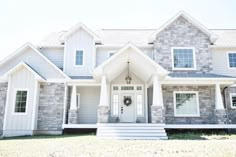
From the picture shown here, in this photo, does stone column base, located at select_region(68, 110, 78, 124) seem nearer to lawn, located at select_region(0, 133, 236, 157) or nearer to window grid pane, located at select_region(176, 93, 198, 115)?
lawn, located at select_region(0, 133, 236, 157)

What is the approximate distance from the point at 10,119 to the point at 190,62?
11580 millimetres

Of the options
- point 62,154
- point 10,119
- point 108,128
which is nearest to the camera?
point 62,154

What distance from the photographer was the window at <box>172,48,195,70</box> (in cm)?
1466

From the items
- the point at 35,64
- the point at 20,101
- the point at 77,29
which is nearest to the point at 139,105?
the point at 77,29

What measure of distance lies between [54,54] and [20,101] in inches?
169

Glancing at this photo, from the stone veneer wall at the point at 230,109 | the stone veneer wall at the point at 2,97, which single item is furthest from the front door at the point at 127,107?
the stone veneer wall at the point at 2,97

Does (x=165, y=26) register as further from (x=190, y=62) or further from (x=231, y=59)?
(x=231, y=59)

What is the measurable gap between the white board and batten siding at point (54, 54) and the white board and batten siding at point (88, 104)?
2686 millimetres

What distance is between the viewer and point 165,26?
591 inches

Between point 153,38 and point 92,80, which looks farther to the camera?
point 153,38

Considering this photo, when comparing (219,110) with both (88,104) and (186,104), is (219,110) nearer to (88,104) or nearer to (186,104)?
(186,104)

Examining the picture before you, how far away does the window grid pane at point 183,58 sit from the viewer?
14.7 meters

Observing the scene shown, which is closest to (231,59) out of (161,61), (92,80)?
(161,61)

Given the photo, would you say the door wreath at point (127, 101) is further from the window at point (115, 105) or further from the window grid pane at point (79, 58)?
the window grid pane at point (79, 58)
